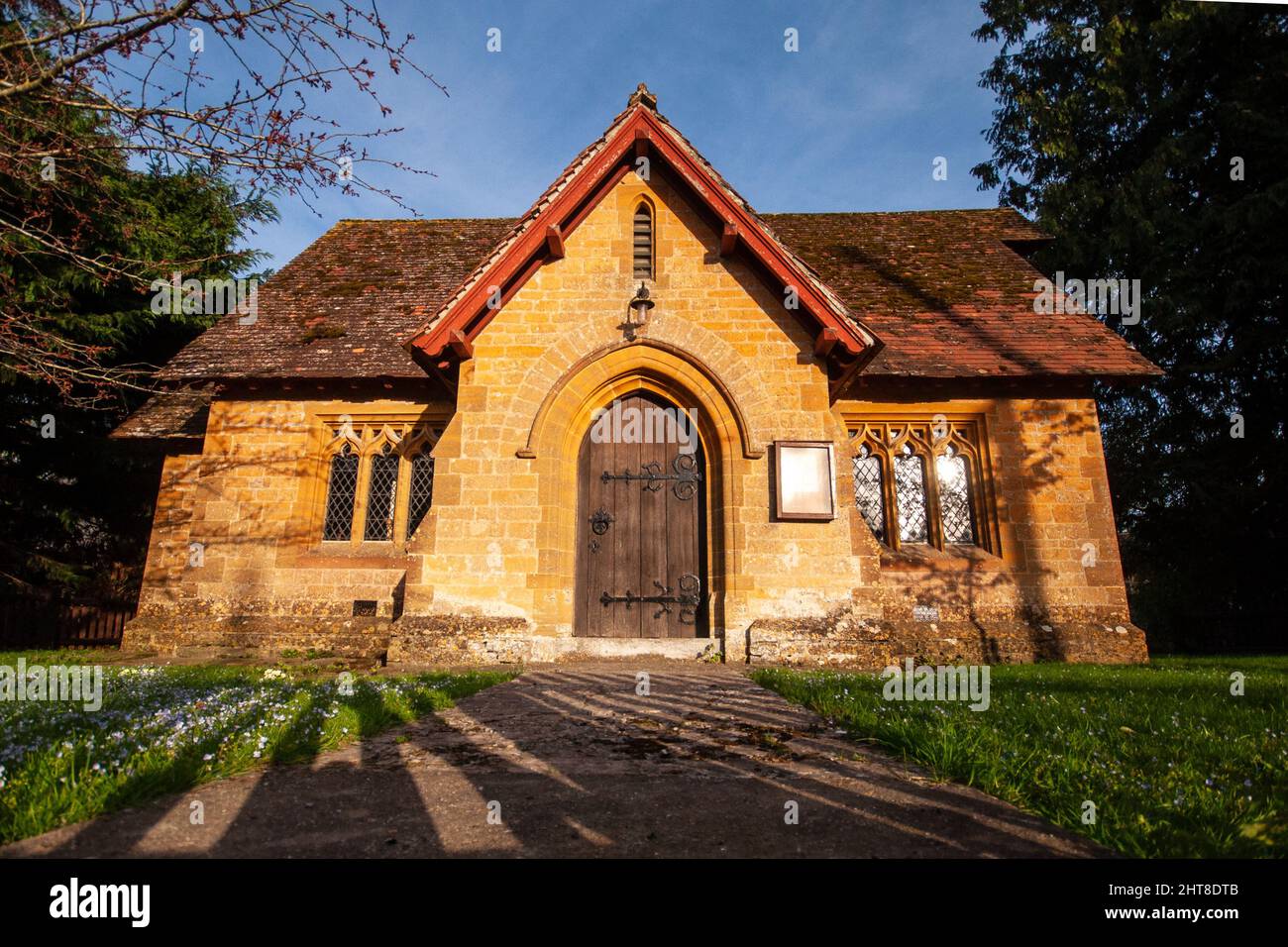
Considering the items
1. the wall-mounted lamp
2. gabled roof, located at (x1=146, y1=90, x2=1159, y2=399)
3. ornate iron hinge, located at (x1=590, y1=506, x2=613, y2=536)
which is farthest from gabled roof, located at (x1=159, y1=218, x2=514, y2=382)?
ornate iron hinge, located at (x1=590, y1=506, x2=613, y2=536)

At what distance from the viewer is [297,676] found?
290 inches

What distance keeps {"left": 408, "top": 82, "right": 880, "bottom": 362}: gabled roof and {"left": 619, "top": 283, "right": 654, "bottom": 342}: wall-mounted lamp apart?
1.34 meters

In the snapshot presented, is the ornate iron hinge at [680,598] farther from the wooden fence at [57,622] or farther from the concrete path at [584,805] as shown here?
the wooden fence at [57,622]

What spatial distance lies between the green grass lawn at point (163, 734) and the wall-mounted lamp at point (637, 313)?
16.7ft

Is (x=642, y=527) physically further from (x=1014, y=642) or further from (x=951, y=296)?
(x=951, y=296)

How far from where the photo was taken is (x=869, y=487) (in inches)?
418

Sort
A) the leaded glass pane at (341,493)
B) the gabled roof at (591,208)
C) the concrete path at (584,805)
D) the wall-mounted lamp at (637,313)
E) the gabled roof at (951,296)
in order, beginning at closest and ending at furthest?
the concrete path at (584,805), the gabled roof at (591,208), the wall-mounted lamp at (637,313), the gabled roof at (951,296), the leaded glass pane at (341,493)

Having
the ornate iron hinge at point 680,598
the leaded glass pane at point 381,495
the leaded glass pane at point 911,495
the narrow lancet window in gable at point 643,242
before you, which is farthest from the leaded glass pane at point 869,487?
the leaded glass pane at point 381,495

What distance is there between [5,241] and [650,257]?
6.77 metres

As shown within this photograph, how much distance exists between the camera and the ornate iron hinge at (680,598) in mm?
8617

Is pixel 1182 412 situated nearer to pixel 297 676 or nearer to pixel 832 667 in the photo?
pixel 832 667

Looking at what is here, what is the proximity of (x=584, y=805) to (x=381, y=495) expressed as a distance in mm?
9486

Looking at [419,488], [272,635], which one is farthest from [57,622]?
[419,488]
